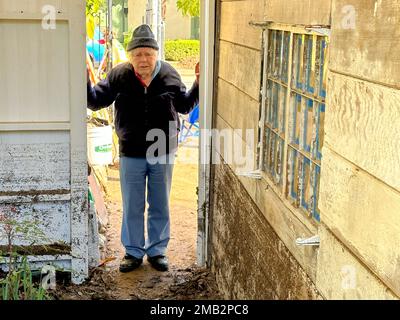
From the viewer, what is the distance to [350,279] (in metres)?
1.92

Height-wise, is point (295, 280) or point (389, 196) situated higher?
point (389, 196)

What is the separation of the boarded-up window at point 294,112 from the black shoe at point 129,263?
7.76 ft

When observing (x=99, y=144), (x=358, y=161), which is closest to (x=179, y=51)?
(x=99, y=144)

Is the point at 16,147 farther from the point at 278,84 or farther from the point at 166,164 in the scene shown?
the point at 278,84

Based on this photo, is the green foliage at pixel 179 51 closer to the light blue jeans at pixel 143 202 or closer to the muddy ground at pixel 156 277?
the muddy ground at pixel 156 277

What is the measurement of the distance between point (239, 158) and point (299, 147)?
47.2 inches

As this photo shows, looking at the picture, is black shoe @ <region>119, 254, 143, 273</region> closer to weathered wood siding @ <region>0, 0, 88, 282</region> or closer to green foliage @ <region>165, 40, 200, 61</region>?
weathered wood siding @ <region>0, 0, 88, 282</region>

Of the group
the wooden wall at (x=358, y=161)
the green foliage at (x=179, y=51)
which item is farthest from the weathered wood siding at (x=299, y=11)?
the green foliage at (x=179, y=51)

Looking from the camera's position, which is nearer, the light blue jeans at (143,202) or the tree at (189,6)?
the light blue jeans at (143,202)

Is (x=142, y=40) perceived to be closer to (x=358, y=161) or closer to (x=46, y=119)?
(x=46, y=119)

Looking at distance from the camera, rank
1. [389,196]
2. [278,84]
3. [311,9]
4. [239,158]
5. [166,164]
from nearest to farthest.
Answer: [389,196] → [311,9] → [278,84] → [239,158] → [166,164]

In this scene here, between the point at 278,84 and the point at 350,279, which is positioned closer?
the point at 350,279

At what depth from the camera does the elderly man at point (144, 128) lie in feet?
17.2

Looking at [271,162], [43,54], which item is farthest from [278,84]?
[43,54]
